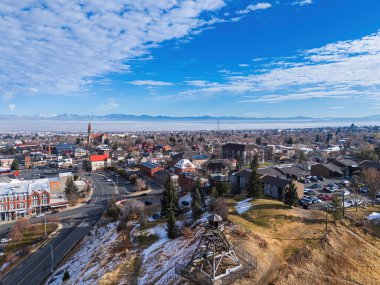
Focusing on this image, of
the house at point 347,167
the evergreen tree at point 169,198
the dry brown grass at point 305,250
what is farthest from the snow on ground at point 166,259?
the house at point 347,167

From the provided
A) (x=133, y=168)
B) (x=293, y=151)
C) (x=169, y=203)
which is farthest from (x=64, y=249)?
(x=293, y=151)

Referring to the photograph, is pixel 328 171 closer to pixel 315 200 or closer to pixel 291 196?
pixel 315 200

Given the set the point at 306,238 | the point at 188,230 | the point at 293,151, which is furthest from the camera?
the point at 293,151

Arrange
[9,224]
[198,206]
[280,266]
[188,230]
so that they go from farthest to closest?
[9,224] < [198,206] < [188,230] < [280,266]

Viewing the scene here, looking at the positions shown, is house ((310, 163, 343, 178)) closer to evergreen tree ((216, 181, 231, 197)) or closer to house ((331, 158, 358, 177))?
house ((331, 158, 358, 177))

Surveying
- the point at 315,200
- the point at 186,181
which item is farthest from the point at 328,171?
the point at 186,181

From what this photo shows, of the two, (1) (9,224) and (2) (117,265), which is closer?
(2) (117,265)

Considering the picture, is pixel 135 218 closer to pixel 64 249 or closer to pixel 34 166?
pixel 64 249
